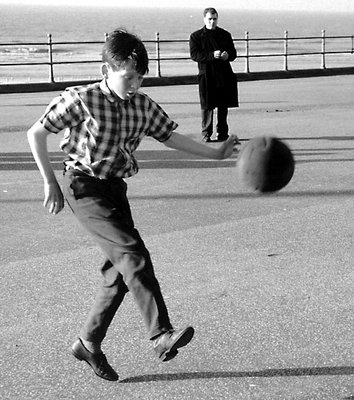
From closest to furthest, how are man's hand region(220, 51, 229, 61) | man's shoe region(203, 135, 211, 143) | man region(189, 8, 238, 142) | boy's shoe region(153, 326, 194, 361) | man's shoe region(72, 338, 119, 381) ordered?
boy's shoe region(153, 326, 194, 361), man's shoe region(72, 338, 119, 381), man's hand region(220, 51, 229, 61), man region(189, 8, 238, 142), man's shoe region(203, 135, 211, 143)

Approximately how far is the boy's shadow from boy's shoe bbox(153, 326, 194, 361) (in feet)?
0.93

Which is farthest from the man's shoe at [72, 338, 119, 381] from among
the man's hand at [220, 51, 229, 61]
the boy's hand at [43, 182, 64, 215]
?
the man's hand at [220, 51, 229, 61]

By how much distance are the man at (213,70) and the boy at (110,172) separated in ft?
28.0

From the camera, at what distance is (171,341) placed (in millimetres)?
4211

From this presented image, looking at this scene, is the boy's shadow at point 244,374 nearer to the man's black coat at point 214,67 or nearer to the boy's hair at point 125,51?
the boy's hair at point 125,51

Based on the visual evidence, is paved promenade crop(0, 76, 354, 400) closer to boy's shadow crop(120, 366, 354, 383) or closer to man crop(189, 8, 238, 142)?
boy's shadow crop(120, 366, 354, 383)

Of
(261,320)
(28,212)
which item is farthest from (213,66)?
(261,320)

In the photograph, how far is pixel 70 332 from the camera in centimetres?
521

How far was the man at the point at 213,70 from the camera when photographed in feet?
42.4

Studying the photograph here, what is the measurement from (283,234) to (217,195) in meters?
1.82

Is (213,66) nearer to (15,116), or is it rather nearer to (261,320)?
(15,116)

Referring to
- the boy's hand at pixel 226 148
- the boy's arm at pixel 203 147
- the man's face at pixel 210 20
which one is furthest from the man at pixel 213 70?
the boy's hand at pixel 226 148

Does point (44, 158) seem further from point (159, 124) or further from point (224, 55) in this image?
point (224, 55)

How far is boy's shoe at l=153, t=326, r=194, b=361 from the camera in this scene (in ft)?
13.8
